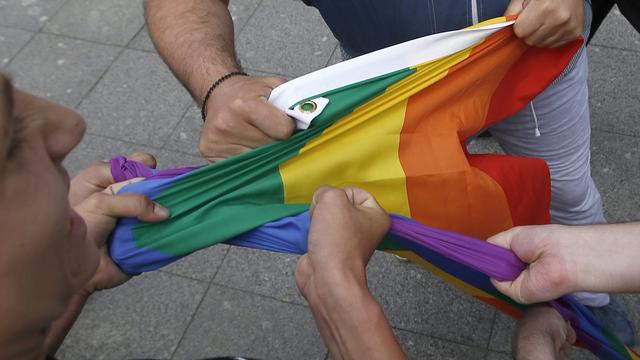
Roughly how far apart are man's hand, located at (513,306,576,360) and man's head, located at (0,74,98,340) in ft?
3.73

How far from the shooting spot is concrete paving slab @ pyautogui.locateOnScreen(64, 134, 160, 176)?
3.41 meters

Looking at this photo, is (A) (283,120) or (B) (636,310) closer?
(A) (283,120)

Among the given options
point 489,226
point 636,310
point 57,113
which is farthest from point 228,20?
point 636,310

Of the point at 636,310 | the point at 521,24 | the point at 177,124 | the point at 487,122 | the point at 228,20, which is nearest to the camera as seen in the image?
the point at 521,24

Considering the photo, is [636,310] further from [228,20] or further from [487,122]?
[228,20]

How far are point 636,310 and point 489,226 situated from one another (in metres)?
1.19

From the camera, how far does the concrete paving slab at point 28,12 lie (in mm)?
4117

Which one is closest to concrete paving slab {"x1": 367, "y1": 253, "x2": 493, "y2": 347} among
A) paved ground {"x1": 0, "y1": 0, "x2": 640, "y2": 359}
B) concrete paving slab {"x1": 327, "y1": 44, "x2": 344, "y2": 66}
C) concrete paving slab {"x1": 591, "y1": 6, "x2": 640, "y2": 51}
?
paved ground {"x1": 0, "y1": 0, "x2": 640, "y2": 359}

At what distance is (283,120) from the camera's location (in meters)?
→ 1.65

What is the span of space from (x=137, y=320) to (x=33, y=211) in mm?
2020

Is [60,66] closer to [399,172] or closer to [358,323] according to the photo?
[399,172]

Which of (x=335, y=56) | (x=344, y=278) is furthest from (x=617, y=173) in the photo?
(x=344, y=278)

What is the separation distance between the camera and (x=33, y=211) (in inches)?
37.2

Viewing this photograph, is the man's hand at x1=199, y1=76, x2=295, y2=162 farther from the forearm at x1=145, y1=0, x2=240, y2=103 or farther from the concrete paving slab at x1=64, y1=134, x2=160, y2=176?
the concrete paving slab at x1=64, y1=134, x2=160, y2=176
